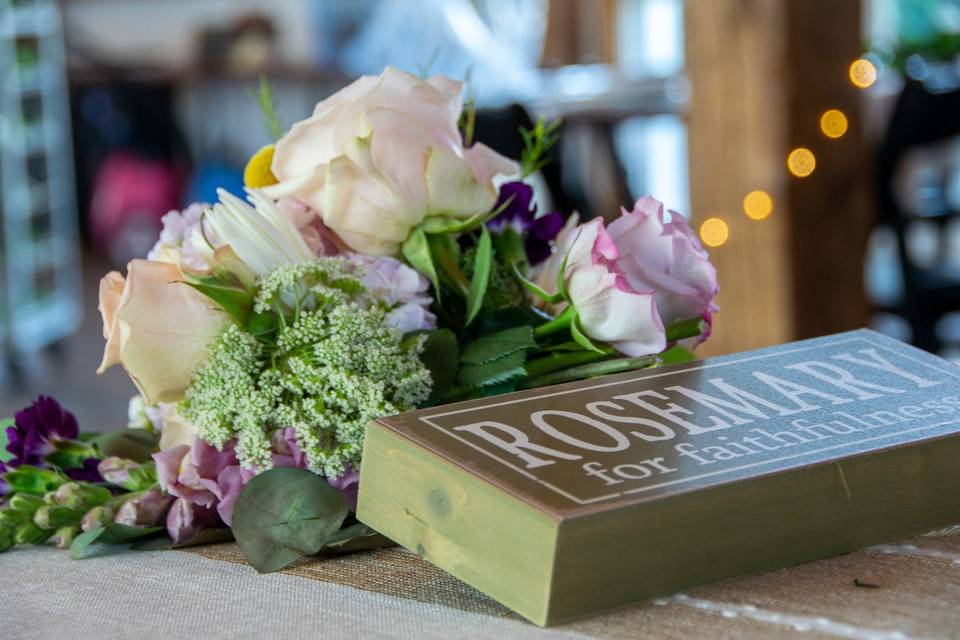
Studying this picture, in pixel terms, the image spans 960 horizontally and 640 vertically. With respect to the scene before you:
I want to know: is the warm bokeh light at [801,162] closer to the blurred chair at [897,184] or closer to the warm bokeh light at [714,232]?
the warm bokeh light at [714,232]

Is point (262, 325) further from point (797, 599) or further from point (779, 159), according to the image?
point (779, 159)

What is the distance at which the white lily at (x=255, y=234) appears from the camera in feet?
1.76

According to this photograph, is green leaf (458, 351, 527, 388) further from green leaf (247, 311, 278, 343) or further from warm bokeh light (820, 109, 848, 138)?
warm bokeh light (820, 109, 848, 138)

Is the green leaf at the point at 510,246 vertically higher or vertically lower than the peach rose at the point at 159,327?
higher

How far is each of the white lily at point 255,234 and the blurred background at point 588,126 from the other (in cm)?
15

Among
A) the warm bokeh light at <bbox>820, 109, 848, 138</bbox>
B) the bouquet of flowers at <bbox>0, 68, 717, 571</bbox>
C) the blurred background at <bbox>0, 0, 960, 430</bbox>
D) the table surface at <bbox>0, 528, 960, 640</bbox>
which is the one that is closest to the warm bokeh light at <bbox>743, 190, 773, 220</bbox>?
the blurred background at <bbox>0, 0, 960, 430</bbox>

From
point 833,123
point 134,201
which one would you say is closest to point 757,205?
point 833,123

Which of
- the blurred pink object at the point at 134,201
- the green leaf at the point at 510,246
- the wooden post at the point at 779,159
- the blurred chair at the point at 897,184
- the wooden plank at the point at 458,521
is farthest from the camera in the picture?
the blurred pink object at the point at 134,201

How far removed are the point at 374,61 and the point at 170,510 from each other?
17.7 ft

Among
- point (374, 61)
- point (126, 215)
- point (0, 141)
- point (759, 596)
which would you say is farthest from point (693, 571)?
point (374, 61)

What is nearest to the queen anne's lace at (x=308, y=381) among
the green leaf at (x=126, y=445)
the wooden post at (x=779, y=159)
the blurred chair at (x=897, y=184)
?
the green leaf at (x=126, y=445)

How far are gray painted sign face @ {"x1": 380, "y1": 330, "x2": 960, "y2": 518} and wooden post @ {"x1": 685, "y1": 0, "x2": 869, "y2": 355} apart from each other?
1.54 m

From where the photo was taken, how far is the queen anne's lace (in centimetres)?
51

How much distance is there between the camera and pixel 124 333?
52cm
